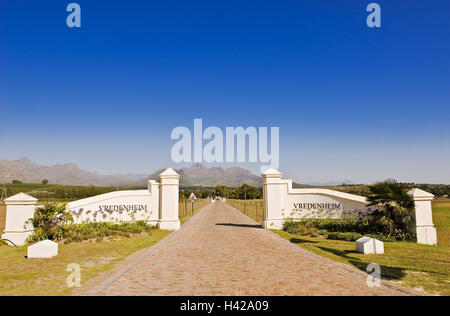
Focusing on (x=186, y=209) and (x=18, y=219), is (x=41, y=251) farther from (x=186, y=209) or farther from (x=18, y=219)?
(x=186, y=209)

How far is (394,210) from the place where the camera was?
1255 centimetres

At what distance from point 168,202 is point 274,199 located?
606 cm

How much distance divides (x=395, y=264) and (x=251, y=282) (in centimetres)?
450

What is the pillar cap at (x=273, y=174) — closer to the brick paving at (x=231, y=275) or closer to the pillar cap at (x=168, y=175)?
the pillar cap at (x=168, y=175)

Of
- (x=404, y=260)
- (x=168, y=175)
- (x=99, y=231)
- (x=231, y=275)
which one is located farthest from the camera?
(x=168, y=175)

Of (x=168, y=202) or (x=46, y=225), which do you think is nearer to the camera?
(x=46, y=225)

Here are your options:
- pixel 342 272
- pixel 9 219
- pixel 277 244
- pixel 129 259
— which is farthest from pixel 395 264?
pixel 9 219

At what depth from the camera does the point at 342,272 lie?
23.0 ft

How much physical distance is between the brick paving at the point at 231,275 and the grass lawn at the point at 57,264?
582 mm

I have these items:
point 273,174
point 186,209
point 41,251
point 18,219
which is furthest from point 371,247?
point 186,209

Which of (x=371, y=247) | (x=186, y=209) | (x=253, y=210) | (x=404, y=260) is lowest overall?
(x=253, y=210)

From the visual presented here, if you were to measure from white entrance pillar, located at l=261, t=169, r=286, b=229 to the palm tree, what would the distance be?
16.6 ft

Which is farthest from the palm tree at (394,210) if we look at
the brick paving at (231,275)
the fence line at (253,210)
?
the fence line at (253,210)
